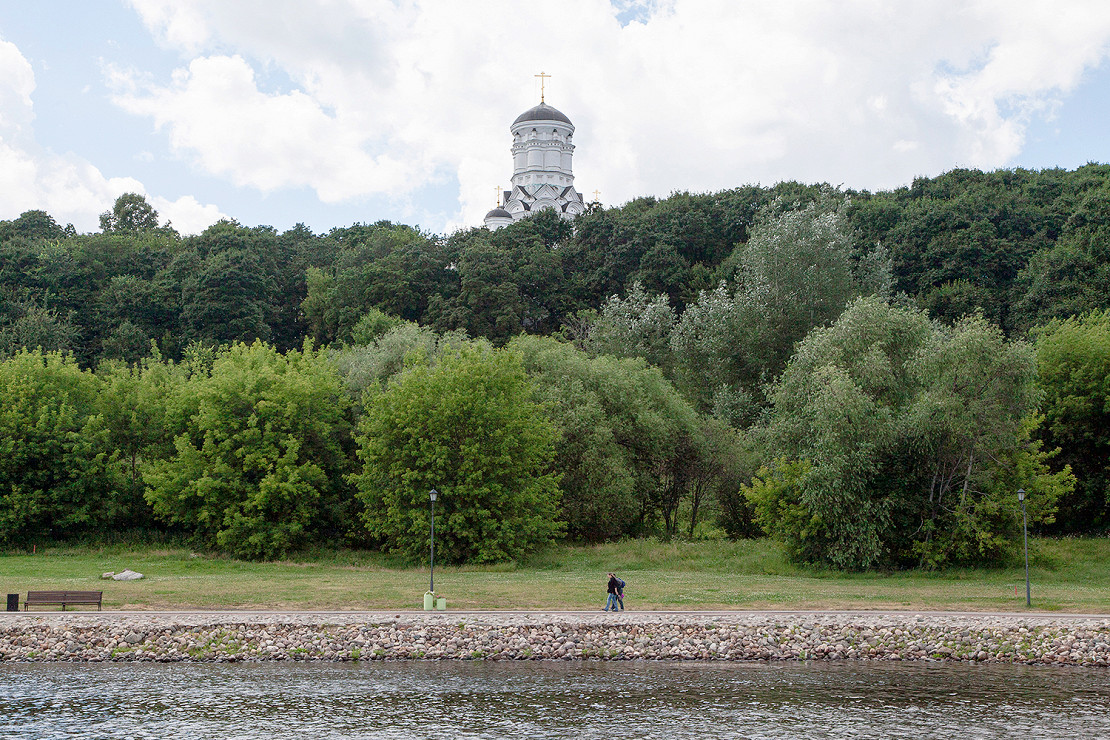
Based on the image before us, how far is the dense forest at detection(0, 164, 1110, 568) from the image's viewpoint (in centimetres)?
4122

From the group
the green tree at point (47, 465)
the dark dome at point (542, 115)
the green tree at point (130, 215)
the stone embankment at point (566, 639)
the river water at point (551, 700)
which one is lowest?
the river water at point (551, 700)

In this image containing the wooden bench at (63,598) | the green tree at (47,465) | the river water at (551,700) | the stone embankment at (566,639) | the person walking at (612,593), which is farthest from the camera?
the green tree at (47,465)

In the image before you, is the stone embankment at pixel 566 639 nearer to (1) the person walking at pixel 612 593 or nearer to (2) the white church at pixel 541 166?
(1) the person walking at pixel 612 593

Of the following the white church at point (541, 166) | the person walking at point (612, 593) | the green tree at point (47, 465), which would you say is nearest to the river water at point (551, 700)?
the person walking at point (612, 593)

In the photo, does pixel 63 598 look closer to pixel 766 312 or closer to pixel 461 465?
pixel 461 465

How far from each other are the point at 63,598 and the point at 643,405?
102 ft

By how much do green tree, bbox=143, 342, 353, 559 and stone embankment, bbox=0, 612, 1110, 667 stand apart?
17469mm

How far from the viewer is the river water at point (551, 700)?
20.6 metres

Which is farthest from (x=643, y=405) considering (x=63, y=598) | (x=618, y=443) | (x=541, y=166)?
(x=541, y=166)

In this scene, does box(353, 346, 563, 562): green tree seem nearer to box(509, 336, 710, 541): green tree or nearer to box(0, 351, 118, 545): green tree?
box(509, 336, 710, 541): green tree

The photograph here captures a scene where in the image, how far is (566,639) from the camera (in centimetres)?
2861

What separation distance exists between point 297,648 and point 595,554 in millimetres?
21092

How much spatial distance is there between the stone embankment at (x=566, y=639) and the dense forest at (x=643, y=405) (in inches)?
464

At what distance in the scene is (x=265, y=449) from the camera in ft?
158
